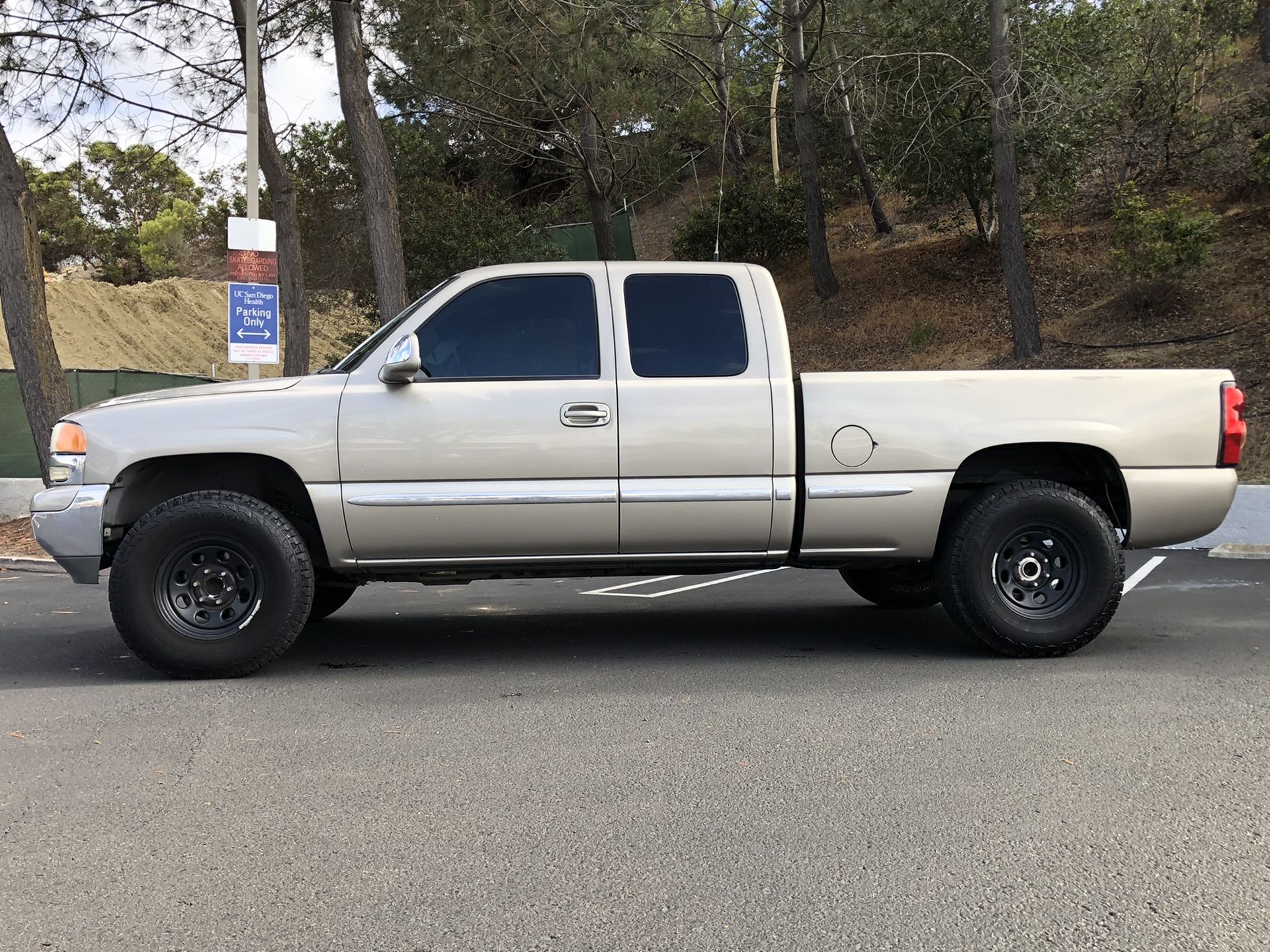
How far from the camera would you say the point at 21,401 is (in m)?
17.8

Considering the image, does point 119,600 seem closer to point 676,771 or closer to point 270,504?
point 270,504

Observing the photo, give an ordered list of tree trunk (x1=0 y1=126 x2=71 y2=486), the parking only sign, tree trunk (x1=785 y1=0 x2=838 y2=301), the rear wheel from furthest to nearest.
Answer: tree trunk (x1=785 y1=0 x2=838 y2=301) < tree trunk (x1=0 y1=126 x2=71 y2=486) < the parking only sign < the rear wheel

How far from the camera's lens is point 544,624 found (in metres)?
7.29

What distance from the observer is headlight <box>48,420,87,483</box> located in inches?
222

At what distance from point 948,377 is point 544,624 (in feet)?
10.2

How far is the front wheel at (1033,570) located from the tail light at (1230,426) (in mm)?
766

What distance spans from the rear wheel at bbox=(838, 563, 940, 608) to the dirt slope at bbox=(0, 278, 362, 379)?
117ft

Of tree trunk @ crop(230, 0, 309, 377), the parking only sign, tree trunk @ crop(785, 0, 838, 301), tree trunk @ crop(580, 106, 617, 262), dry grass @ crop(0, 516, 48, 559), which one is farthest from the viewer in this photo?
tree trunk @ crop(785, 0, 838, 301)

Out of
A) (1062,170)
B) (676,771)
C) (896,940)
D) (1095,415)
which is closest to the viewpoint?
(896,940)

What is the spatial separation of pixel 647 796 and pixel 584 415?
94.8 inches

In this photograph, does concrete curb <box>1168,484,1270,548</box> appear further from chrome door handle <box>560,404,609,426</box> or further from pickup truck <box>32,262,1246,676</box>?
chrome door handle <box>560,404,609,426</box>

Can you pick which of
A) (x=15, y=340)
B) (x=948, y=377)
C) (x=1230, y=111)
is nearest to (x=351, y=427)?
(x=948, y=377)

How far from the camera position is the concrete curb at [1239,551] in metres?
10.4

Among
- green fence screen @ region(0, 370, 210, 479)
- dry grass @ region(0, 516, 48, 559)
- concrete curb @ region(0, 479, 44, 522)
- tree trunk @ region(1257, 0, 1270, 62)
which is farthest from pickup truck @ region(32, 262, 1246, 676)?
tree trunk @ region(1257, 0, 1270, 62)
